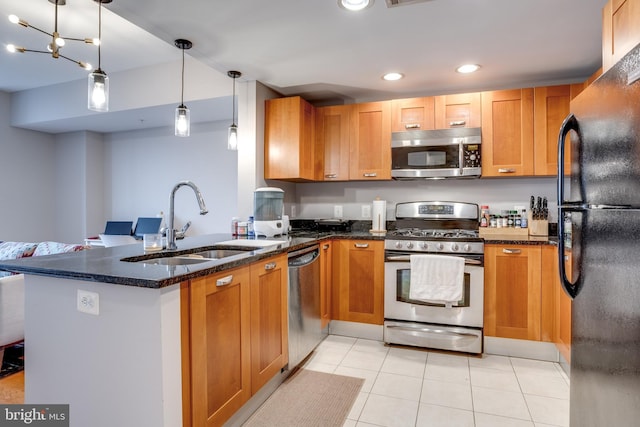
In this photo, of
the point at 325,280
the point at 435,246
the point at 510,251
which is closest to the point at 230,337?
the point at 325,280

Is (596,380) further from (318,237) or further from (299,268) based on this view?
(318,237)

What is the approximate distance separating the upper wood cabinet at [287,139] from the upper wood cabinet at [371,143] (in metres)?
0.45

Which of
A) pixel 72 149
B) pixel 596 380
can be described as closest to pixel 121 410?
pixel 596 380

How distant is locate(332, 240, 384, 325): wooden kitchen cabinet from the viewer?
3.04m

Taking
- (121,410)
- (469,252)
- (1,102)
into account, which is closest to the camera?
(121,410)

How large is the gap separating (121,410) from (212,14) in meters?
2.06

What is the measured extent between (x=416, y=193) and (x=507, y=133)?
37.7 inches

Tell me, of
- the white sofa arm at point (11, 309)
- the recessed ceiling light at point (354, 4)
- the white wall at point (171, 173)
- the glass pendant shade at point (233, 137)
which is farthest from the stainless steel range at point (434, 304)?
the white sofa arm at point (11, 309)

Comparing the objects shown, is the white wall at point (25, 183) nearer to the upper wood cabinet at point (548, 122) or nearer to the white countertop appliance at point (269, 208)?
the white countertop appliance at point (269, 208)

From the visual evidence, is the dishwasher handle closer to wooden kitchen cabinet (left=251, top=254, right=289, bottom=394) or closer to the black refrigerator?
wooden kitchen cabinet (left=251, top=254, right=289, bottom=394)

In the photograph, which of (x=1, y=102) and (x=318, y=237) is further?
(x=1, y=102)

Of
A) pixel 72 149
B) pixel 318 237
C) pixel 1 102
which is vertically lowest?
pixel 318 237

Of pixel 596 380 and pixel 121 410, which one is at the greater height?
pixel 596 380

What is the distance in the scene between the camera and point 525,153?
9.77ft
